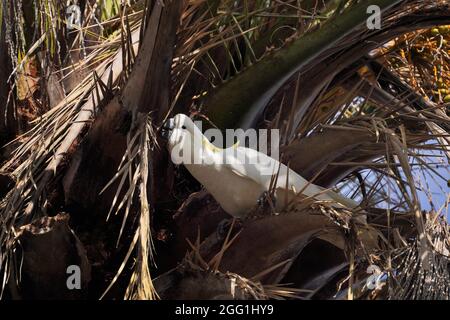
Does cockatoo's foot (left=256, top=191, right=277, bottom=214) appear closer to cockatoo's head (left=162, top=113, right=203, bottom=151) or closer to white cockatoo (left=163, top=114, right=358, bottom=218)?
white cockatoo (left=163, top=114, right=358, bottom=218)

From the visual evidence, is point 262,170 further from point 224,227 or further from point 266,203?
point 224,227

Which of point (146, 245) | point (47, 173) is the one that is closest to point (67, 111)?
point (47, 173)

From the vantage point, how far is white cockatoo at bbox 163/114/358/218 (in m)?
3.42

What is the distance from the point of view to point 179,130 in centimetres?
336

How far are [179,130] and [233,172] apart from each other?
32cm

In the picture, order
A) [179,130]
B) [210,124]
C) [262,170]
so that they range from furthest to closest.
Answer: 1. [210,124]
2. [262,170]
3. [179,130]

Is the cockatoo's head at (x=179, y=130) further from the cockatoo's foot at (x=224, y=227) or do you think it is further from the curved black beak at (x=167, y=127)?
the cockatoo's foot at (x=224, y=227)

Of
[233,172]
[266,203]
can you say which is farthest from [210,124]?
[266,203]

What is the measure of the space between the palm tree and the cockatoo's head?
0.15 ft

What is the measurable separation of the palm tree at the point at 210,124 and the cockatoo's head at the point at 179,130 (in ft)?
0.15

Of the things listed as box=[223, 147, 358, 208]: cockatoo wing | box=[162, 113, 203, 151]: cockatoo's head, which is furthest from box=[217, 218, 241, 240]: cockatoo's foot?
box=[162, 113, 203, 151]: cockatoo's head

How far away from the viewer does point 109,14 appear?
4.19 metres
